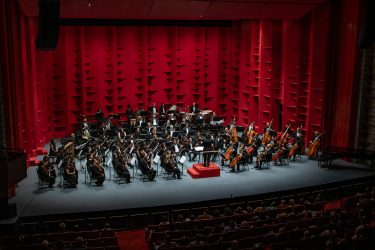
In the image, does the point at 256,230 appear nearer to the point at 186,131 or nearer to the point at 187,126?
the point at 186,131

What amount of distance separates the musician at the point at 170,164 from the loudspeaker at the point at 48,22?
6.60 metres

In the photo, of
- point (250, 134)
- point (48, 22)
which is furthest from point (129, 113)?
point (48, 22)

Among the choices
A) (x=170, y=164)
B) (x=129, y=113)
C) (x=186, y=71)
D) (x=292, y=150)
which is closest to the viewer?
(x=170, y=164)

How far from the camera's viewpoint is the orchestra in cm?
1488

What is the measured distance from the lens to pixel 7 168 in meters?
11.0

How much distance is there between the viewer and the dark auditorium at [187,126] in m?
10.6

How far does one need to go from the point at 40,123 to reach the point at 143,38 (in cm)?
695

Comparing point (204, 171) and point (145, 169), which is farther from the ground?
point (145, 169)

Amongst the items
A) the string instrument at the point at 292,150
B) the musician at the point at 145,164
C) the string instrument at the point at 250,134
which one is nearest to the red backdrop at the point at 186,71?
the string instrument at the point at 292,150

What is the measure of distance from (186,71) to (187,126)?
19.2ft

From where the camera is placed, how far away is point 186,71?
24125mm

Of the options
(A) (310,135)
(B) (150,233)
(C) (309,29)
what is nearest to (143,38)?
(C) (309,29)

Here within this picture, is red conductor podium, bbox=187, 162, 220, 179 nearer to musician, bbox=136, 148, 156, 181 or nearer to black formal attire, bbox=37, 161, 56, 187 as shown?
musician, bbox=136, 148, 156, 181

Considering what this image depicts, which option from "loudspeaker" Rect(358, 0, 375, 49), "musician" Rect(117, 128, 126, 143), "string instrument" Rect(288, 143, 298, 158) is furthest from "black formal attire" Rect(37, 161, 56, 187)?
"loudspeaker" Rect(358, 0, 375, 49)
